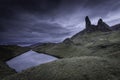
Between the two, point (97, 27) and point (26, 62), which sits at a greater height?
point (97, 27)

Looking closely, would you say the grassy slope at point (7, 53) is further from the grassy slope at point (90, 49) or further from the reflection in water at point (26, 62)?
the grassy slope at point (90, 49)

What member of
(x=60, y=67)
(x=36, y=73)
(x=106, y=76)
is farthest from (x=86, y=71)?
(x=36, y=73)

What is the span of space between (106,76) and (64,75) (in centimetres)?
410

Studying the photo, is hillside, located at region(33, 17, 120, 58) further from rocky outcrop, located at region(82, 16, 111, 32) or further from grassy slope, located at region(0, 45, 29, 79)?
rocky outcrop, located at region(82, 16, 111, 32)

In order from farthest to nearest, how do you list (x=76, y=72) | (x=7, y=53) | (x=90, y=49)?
(x=7, y=53) < (x=90, y=49) < (x=76, y=72)

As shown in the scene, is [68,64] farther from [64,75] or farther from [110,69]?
[110,69]

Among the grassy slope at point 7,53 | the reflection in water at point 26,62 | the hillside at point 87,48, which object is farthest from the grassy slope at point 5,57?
the hillside at point 87,48

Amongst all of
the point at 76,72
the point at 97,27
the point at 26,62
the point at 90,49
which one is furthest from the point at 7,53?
the point at 97,27

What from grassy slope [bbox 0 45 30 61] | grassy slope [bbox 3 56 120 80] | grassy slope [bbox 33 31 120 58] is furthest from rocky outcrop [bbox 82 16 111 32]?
grassy slope [bbox 3 56 120 80]

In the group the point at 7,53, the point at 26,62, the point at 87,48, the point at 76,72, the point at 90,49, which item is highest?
the point at 87,48

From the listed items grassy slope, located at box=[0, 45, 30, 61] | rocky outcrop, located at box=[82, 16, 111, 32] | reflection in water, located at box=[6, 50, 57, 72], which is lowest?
reflection in water, located at box=[6, 50, 57, 72]

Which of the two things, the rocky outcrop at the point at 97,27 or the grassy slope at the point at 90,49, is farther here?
the rocky outcrop at the point at 97,27

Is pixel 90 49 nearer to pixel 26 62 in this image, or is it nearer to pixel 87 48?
pixel 87 48

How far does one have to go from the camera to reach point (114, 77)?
1132 centimetres
